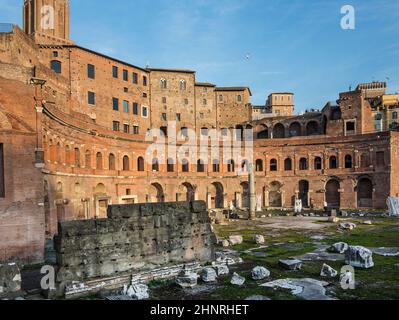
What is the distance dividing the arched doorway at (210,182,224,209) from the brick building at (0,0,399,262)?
0.13 meters

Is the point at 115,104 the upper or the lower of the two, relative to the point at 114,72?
lower

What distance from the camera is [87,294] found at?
10.8m

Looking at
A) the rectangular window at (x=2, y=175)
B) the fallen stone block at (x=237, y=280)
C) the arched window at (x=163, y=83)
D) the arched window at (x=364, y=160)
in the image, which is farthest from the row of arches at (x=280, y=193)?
the fallen stone block at (x=237, y=280)

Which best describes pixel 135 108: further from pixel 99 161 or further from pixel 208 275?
pixel 208 275

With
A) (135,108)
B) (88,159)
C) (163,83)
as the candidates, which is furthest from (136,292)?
(163,83)

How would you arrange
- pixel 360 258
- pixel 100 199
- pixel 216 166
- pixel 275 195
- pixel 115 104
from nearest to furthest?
pixel 360 258, pixel 100 199, pixel 115 104, pixel 216 166, pixel 275 195

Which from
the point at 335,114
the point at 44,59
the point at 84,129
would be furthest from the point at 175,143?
the point at 335,114

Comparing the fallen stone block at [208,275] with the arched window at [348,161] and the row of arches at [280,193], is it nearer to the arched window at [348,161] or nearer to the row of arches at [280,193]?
the row of arches at [280,193]

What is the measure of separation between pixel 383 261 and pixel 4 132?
1716cm

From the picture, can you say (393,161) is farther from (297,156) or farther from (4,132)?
(4,132)

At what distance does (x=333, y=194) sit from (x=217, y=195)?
1392 centimetres

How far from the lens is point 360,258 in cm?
1339

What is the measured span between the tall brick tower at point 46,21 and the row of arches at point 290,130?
28.6 meters

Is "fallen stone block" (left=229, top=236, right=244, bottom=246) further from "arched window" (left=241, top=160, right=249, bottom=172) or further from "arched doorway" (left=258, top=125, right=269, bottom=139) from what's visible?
"arched doorway" (left=258, top=125, right=269, bottom=139)
